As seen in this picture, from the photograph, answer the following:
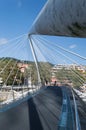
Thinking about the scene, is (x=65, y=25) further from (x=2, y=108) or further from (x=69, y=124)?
(x=2, y=108)

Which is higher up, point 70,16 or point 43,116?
point 70,16

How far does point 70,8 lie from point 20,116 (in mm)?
15213

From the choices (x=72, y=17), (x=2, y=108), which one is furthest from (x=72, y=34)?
(x=2, y=108)

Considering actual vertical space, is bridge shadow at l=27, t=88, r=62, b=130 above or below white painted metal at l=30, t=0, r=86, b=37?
below

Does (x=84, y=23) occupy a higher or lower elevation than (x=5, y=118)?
higher

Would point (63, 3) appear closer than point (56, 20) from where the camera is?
Yes

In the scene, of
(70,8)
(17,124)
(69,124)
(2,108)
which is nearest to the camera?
(70,8)

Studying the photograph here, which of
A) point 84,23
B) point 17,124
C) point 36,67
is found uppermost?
point 36,67

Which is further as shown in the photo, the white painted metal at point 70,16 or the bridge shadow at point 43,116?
the bridge shadow at point 43,116

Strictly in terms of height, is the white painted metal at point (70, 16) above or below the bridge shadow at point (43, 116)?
above

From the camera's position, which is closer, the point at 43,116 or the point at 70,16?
the point at 70,16

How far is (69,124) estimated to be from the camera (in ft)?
34.5

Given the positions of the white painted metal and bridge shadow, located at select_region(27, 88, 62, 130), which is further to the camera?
bridge shadow, located at select_region(27, 88, 62, 130)

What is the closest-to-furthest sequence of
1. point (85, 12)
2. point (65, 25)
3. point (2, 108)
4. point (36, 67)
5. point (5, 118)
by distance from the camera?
point (85, 12) → point (65, 25) → point (5, 118) → point (2, 108) → point (36, 67)
